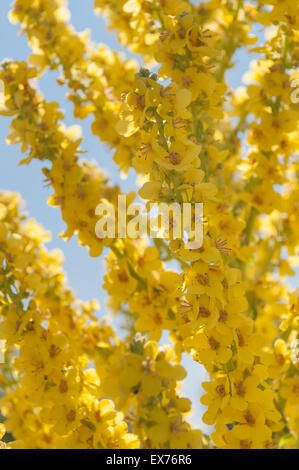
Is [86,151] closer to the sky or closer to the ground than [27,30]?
closer to the ground

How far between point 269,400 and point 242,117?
139 cm

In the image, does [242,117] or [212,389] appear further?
[242,117]

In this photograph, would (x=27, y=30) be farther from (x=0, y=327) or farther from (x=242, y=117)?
(x=0, y=327)

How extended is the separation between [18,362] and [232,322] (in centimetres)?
69

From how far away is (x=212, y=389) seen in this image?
135 cm

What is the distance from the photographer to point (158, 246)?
1.91 metres

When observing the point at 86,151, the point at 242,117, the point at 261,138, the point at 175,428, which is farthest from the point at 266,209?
the point at 175,428

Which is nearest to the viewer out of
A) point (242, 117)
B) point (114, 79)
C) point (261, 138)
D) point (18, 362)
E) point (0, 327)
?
point (0, 327)

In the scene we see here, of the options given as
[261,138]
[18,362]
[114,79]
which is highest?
[114,79]

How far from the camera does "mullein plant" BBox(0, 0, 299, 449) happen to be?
1207mm

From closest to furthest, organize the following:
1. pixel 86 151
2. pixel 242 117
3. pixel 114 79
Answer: pixel 86 151, pixel 114 79, pixel 242 117

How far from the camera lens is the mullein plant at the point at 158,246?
3.96ft

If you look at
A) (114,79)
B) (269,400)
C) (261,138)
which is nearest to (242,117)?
(261,138)

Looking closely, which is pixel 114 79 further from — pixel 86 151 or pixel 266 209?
pixel 266 209
